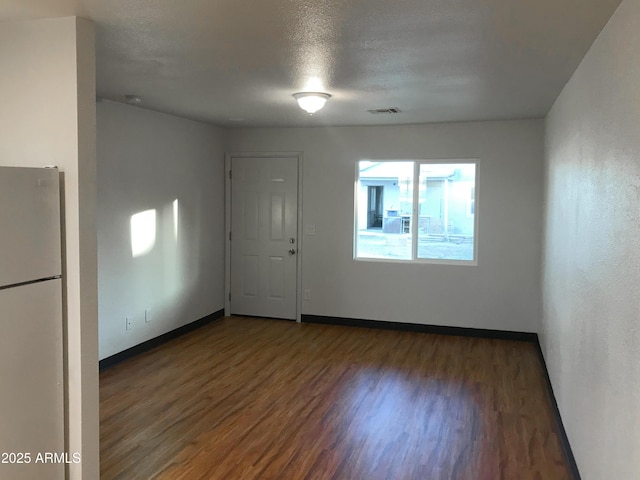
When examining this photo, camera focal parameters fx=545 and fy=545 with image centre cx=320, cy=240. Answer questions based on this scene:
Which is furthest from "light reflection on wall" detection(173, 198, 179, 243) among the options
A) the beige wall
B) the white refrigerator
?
the white refrigerator

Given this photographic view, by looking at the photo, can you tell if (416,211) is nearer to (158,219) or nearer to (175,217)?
(175,217)

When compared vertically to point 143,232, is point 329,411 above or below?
below

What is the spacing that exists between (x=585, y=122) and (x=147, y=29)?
2425 mm

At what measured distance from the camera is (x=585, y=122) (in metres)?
3.09

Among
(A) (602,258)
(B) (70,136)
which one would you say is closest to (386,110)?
(A) (602,258)

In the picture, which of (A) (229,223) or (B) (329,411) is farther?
(A) (229,223)

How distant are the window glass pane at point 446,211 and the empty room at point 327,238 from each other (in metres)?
0.02

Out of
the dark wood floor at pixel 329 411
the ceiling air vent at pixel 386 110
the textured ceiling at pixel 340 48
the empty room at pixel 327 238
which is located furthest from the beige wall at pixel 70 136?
the ceiling air vent at pixel 386 110

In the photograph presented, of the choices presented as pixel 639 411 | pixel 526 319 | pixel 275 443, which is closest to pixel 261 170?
pixel 526 319

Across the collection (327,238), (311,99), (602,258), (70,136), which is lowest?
(327,238)

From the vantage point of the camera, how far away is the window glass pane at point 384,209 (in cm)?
635

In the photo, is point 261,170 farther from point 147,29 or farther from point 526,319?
point 147,29

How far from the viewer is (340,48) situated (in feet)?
9.85

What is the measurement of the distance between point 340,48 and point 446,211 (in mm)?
3526
